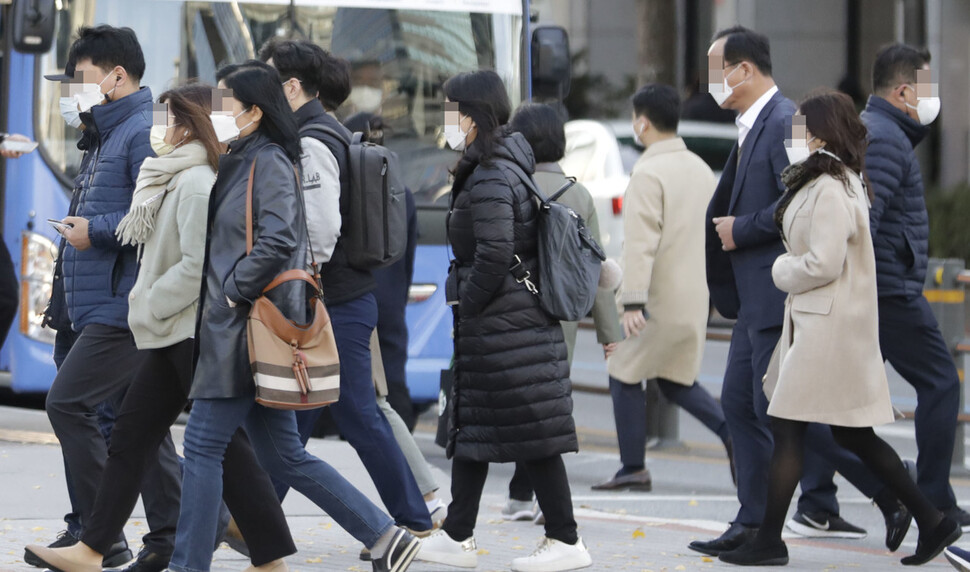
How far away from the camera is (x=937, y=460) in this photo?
664 cm

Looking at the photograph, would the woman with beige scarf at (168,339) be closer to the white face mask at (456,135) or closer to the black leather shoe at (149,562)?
the black leather shoe at (149,562)

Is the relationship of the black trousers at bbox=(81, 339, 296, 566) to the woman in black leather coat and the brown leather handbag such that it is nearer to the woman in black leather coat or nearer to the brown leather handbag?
the woman in black leather coat

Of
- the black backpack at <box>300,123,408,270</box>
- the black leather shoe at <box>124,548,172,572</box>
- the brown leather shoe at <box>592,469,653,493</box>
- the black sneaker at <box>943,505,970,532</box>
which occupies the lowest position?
the brown leather shoe at <box>592,469,653,493</box>

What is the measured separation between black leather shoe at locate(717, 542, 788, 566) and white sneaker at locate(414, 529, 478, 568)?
96 cm

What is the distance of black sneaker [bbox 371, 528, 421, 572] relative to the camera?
209 inches

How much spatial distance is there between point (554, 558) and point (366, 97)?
4.26 m

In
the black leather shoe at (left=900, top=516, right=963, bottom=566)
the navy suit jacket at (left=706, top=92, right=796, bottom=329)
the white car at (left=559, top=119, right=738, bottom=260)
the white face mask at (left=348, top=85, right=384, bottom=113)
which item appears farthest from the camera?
the white car at (left=559, top=119, right=738, bottom=260)

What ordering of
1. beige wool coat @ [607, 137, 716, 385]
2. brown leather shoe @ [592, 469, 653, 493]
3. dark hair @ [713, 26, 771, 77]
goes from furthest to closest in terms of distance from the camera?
1. brown leather shoe @ [592, 469, 653, 493]
2. beige wool coat @ [607, 137, 716, 385]
3. dark hair @ [713, 26, 771, 77]

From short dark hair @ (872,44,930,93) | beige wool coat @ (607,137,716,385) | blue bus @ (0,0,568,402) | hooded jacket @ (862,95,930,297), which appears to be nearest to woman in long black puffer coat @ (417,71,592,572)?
hooded jacket @ (862,95,930,297)

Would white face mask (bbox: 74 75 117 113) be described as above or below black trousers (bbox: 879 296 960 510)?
above

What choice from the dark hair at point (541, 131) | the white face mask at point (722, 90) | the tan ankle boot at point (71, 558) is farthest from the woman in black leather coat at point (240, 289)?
the dark hair at point (541, 131)

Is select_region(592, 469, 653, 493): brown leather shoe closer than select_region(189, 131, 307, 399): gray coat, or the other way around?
select_region(189, 131, 307, 399): gray coat

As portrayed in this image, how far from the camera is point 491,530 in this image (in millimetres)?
6832

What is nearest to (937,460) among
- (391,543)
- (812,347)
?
(812,347)
